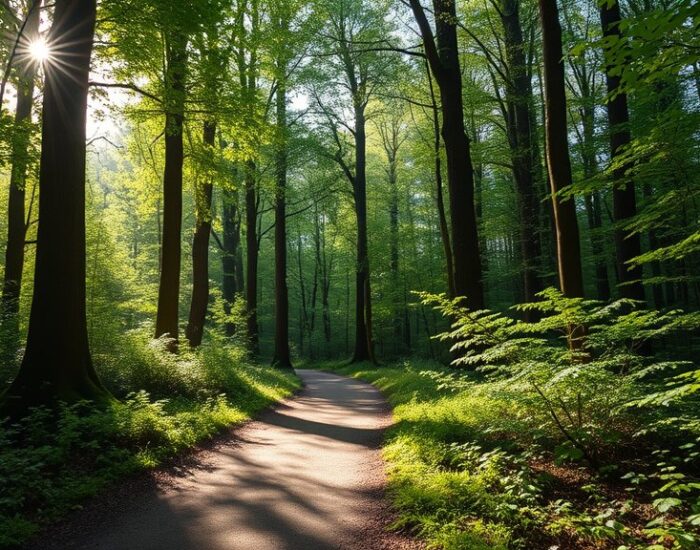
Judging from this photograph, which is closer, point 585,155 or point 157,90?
point 157,90

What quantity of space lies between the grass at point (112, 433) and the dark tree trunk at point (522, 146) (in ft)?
33.2

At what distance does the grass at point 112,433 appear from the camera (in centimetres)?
437

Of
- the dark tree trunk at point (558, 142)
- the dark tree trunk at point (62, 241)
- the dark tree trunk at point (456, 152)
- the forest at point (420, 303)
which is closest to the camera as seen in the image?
the forest at point (420, 303)

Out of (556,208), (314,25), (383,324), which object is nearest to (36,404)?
(556,208)

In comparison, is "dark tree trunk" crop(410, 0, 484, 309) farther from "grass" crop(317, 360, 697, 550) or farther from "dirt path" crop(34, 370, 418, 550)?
"dirt path" crop(34, 370, 418, 550)

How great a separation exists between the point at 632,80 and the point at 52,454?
7.56 metres

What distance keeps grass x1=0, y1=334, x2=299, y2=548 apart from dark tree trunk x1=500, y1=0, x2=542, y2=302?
10.1 meters

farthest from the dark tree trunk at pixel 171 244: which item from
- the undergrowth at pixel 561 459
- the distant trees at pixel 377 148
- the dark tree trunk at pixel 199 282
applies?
the undergrowth at pixel 561 459

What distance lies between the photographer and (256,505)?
4.64 meters

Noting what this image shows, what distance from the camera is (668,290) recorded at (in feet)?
71.9

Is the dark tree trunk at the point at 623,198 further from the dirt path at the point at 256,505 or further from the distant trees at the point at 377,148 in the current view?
the dirt path at the point at 256,505

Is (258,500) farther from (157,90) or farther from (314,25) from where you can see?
(314,25)

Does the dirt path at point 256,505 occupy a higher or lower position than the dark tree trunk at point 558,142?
lower

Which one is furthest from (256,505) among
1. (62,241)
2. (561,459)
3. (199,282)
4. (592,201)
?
(592,201)
